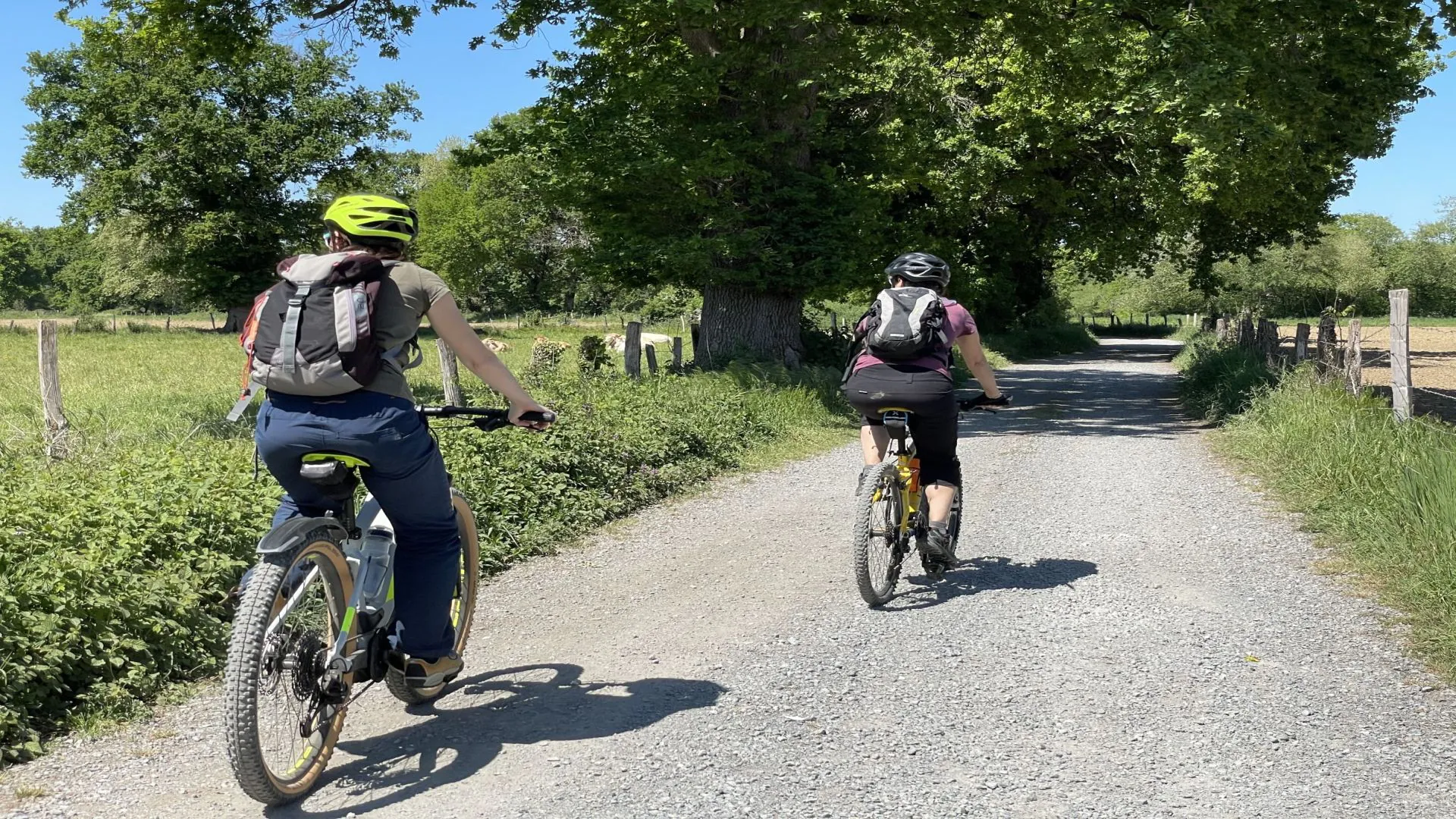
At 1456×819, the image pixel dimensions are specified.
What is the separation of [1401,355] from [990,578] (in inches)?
228

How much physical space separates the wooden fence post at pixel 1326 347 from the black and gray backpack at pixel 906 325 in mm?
9256

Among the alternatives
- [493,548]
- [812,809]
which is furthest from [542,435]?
[812,809]

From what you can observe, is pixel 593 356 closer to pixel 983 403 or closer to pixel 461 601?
pixel 983 403

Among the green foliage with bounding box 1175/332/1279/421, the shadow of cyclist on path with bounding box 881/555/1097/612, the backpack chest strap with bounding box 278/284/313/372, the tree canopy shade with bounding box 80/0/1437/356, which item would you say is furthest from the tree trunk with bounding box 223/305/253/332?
the backpack chest strap with bounding box 278/284/313/372

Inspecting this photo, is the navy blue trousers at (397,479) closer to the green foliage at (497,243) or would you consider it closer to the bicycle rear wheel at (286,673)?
the bicycle rear wheel at (286,673)

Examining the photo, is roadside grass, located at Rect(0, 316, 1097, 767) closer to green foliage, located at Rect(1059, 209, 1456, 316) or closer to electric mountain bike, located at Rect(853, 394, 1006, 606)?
electric mountain bike, located at Rect(853, 394, 1006, 606)

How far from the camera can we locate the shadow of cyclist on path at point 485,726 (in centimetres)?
386

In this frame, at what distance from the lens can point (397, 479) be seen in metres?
→ 3.85

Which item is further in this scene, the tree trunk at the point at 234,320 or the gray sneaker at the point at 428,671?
the tree trunk at the point at 234,320

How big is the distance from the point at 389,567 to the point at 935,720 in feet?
6.83

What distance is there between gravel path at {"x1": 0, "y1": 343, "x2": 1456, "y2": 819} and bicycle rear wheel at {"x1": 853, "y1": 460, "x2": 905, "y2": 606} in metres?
0.16

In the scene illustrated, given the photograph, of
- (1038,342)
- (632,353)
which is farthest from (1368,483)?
(1038,342)

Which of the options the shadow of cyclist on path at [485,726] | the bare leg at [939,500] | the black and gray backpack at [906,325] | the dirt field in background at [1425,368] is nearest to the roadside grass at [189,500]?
the shadow of cyclist on path at [485,726]

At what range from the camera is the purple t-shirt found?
613 cm
